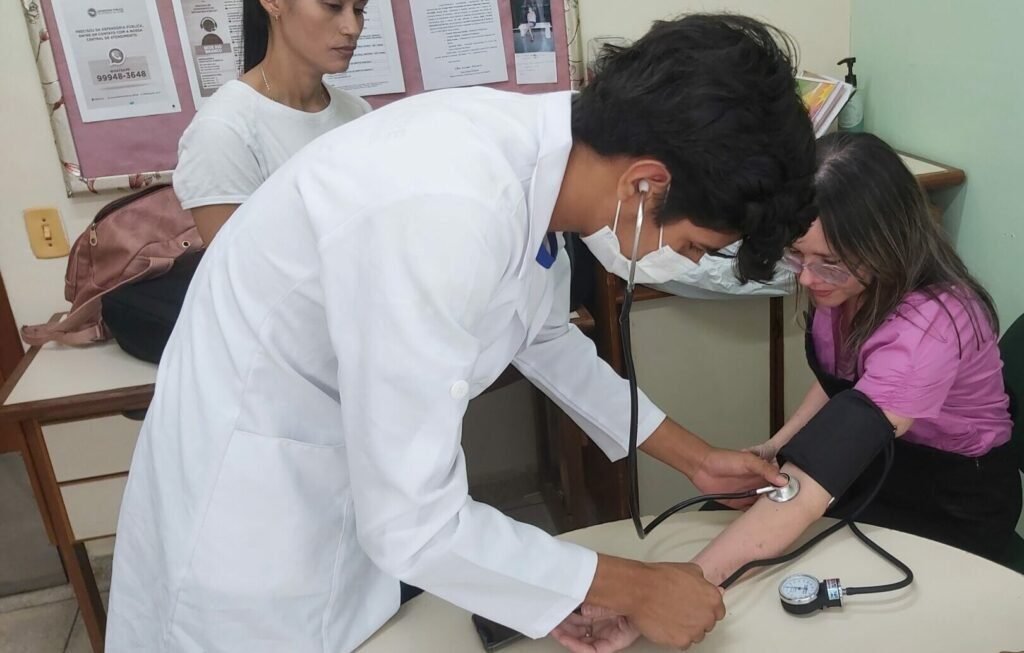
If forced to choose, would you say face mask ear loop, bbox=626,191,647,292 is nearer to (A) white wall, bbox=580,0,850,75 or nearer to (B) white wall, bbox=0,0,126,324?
(A) white wall, bbox=580,0,850,75

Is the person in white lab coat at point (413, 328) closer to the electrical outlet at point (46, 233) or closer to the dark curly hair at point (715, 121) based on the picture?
the dark curly hair at point (715, 121)

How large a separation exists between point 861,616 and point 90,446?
1406 millimetres

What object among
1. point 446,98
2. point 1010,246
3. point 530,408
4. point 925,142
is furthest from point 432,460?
point 530,408

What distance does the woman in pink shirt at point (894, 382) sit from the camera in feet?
3.35

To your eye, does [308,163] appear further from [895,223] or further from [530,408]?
[530,408]

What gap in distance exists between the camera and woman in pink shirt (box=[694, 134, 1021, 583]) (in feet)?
3.35

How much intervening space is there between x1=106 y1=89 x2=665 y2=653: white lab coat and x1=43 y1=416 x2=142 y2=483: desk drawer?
0.76 meters

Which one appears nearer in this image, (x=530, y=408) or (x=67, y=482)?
(x=67, y=482)

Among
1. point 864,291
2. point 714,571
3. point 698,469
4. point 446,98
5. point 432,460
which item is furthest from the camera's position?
point 864,291

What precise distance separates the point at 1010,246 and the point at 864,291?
0.59m

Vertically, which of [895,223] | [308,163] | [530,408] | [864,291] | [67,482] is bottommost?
[530,408]

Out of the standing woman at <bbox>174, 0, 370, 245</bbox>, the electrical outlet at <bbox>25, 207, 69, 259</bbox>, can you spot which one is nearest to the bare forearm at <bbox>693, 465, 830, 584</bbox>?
the standing woman at <bbox>174, 0, 370, 245</bbox>

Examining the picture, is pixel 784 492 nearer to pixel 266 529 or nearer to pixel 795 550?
pixel 795 550

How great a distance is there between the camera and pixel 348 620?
88 cm
